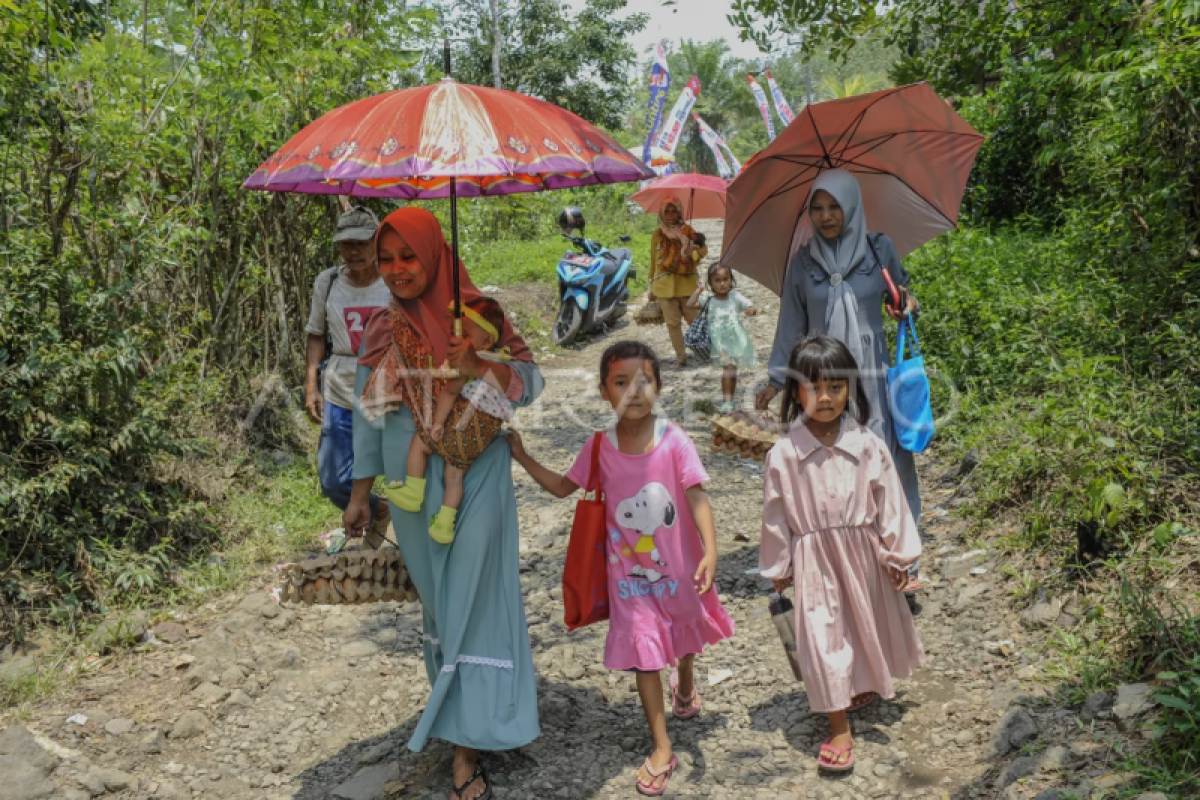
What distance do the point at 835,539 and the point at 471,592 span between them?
4.20 feet

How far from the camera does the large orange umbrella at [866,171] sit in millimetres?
4570

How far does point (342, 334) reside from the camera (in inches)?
196

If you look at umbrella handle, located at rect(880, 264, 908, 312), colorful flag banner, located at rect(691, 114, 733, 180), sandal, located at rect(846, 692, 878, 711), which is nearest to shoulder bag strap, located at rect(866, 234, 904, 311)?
umbrella handle, located at rect(880, 264, 908, 312)

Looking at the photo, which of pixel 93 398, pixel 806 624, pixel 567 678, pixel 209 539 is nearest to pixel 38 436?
pixel 93 398

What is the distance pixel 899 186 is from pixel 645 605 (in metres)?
2.47

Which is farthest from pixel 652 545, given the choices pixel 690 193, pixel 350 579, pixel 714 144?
pixel 714 144

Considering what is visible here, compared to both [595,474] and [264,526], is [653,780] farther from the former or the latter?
[264,526]

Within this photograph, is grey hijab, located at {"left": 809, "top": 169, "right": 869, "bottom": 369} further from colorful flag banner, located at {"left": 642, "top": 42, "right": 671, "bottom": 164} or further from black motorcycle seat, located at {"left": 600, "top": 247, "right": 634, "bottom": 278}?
colorful flag banner, located at {"left": 642, "top": 42, "right": 671, "bottom": 164}

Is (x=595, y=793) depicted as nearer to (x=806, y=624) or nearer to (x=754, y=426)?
(x=806, y=624)

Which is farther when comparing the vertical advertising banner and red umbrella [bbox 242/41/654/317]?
the vertical advertising banner

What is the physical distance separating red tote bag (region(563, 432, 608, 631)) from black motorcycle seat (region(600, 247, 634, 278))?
8.56m

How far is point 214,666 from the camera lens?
466 cm

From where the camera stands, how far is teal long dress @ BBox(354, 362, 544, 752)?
11.2 ft

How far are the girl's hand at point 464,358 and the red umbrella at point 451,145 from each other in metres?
0.13
